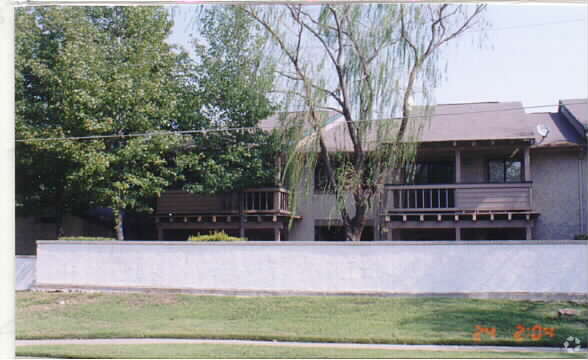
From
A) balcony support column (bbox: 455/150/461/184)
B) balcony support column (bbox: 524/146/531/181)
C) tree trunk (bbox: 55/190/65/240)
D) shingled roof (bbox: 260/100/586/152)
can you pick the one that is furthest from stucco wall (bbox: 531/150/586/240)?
tree trunk (bbox: 55/190/65/240)

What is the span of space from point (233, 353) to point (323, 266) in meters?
4.24

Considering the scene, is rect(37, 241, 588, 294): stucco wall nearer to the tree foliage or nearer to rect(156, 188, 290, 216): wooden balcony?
the tree foliage

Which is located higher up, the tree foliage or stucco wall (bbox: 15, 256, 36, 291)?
the tree foliage

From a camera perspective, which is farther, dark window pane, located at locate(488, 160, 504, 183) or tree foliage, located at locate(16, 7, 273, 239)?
dark window pane, located at locate(488, 160, 504, 183)

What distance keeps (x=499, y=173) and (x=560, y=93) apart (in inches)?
152

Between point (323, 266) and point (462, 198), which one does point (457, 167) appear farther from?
point (323, 266)

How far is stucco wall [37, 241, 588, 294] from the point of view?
14492mm

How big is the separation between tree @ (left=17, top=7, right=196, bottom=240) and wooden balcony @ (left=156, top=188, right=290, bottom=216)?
0.82 m

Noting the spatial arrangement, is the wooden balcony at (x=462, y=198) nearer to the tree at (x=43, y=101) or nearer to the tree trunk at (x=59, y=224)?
the tree at (x=43, y=101)

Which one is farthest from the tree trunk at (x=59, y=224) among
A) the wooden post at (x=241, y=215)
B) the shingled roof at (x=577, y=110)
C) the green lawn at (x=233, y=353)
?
the shingled roof at (x=577, y=110)

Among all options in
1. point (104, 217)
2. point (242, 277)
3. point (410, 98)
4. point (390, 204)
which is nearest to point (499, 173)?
point (390, 204)

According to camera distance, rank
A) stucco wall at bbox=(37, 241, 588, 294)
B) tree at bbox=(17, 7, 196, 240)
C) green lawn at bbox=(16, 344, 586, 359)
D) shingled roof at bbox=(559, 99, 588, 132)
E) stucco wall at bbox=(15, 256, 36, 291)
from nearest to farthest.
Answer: green lawn at bbox=(16, 344, 586, 359) < stucco wall at bbox=(37, 241, 588, 294) < stucco wall at bbox=(15, 256, 36, 291) < tree at bbox=(17, 7, 196, 240) < shingled roof at bbox=(559, 99, 588, 132)

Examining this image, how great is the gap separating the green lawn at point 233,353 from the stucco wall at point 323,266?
2.95m
